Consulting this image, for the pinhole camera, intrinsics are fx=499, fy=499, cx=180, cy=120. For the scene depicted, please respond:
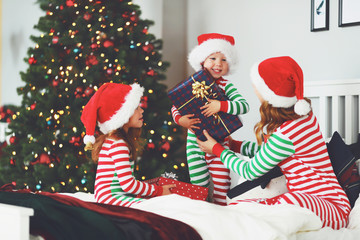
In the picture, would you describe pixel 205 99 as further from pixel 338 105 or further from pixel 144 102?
pixel 144 102

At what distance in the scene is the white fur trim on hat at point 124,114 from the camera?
2.19 m

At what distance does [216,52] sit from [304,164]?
2.59 feet

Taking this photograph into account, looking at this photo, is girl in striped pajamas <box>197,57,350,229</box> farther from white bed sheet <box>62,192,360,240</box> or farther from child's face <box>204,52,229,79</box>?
child's face <box>204,52,229,79</box>

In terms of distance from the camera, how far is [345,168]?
203 cm

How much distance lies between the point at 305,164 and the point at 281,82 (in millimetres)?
331

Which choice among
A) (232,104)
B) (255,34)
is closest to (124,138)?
(232,104)

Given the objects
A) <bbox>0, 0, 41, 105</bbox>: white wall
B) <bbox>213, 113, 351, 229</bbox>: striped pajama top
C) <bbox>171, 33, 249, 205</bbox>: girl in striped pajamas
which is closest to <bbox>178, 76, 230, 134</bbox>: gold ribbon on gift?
<bbox>171, 33, 249, 205</bbox>: girl in striped pajamas

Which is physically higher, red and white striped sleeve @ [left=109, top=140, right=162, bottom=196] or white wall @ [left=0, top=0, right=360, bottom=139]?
white wall @ [left=0, top=0, right=360, bottom=139]

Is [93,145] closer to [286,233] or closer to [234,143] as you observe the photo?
[234,143]

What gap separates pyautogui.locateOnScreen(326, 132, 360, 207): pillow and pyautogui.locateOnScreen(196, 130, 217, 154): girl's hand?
19.9 inches

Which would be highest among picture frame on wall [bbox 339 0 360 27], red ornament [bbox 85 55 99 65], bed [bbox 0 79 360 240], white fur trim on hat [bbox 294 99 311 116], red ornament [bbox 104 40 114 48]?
picture frame on wall [bbox 339 0 360 27]

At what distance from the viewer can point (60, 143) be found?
10.8ft

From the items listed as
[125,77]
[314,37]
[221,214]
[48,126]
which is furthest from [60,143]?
[221,214]

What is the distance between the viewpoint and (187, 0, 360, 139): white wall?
2.81 metres
